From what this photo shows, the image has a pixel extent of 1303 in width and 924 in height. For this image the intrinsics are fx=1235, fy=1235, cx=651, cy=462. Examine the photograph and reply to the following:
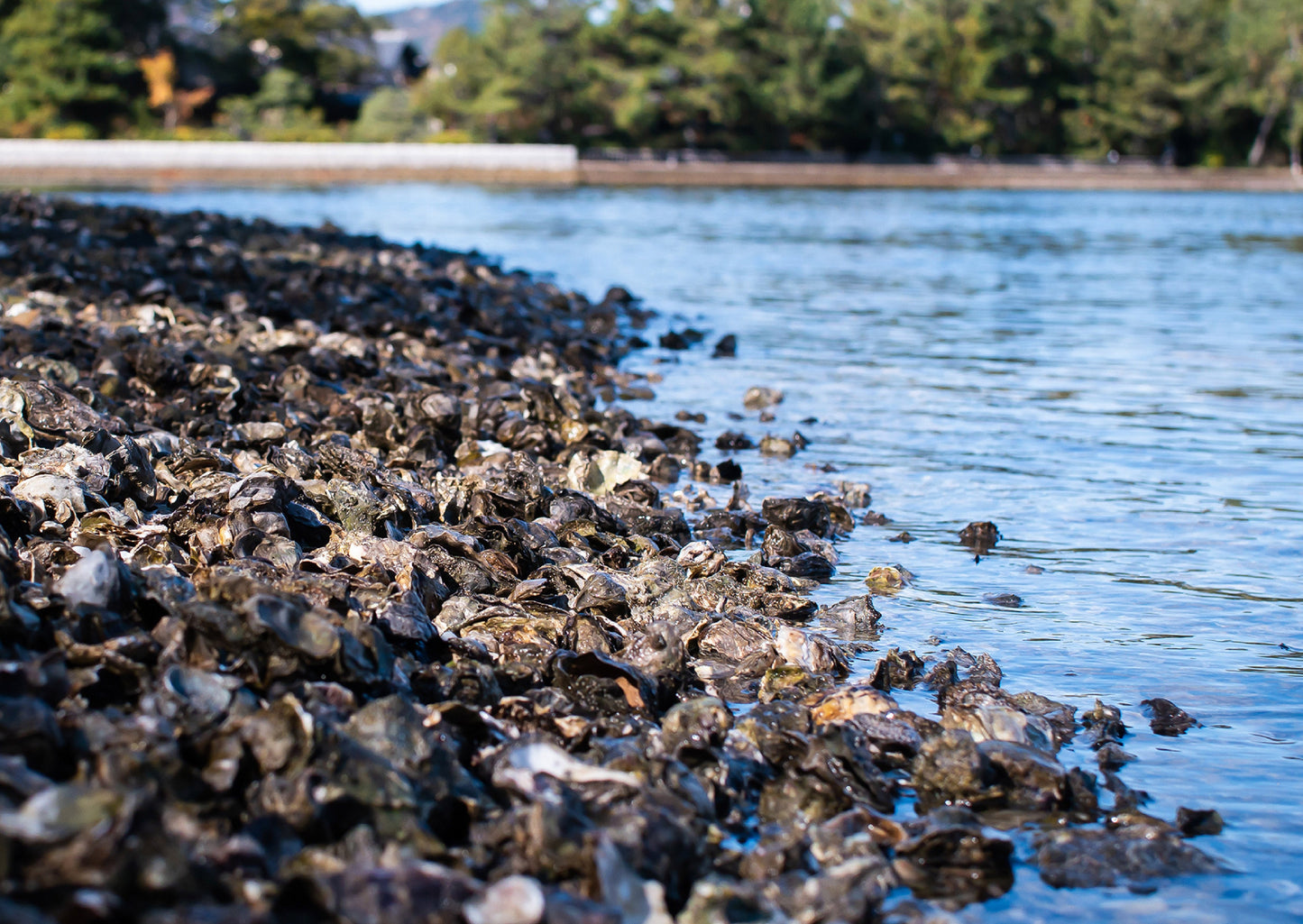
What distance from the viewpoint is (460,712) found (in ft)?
10.8

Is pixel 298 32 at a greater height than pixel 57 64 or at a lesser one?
greater

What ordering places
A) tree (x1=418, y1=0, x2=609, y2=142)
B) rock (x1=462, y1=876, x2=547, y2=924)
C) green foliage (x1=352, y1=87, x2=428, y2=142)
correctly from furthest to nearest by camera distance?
tree (x1=418, y1=0, x2=609, y2=142) < green foliage (x1=352, y1=87, x2=428, y2=142) < rock (x1=462, y1=876, x2=547, y2=924)

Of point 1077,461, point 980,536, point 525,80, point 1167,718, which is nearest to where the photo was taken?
point 1167,718

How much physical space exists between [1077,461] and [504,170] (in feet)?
182

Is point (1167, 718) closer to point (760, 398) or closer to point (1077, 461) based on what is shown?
point (1077, 461)

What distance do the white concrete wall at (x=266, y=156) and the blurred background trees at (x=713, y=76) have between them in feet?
19.4

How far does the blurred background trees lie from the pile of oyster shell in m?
60.9

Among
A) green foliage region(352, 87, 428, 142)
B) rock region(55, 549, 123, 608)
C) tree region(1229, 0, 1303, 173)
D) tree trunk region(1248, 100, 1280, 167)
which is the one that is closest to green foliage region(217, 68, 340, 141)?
green foliage region(352, 87, 428, 142)

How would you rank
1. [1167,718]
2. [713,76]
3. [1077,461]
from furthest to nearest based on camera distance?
1. [713,76]
2. [1077,461]
3. [1167,718]

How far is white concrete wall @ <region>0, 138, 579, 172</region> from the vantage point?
169ft

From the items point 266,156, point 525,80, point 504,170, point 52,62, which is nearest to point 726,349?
point 266,156

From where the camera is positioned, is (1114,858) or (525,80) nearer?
(1114,858)

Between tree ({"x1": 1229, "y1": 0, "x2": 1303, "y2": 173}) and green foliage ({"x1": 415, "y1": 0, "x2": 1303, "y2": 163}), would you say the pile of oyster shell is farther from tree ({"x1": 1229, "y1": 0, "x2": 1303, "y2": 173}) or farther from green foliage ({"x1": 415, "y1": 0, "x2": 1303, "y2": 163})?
tree ({"x1": 1229, "y1": 0, "x2": 1303, "y2": 173})

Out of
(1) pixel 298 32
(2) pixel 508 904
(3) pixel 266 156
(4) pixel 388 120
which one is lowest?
(2) pixel 508 904
